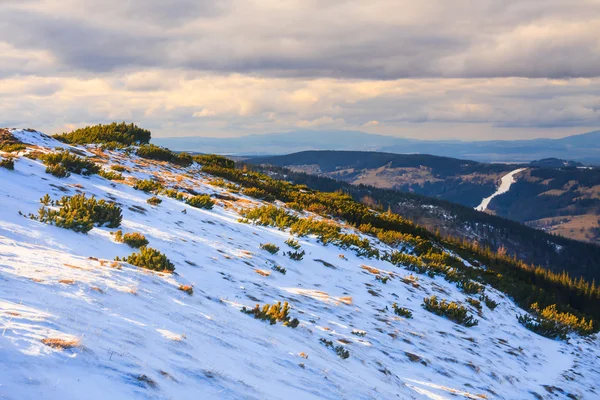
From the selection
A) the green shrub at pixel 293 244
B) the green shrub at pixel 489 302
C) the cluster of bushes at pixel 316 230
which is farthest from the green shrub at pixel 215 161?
the green shrub at pixel 489 302

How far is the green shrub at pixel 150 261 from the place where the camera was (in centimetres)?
709

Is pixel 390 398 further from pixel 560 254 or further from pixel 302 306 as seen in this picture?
pixel 560 254

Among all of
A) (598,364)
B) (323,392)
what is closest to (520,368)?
(598,364)

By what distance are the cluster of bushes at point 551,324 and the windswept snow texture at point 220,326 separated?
1.58ft

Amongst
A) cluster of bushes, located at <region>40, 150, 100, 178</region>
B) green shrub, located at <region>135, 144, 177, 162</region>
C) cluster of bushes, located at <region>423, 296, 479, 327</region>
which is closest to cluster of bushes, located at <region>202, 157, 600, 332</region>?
green shrub, located at <region>135, 144, 177, 162</region>

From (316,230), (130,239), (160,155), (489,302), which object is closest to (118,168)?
(160,155)

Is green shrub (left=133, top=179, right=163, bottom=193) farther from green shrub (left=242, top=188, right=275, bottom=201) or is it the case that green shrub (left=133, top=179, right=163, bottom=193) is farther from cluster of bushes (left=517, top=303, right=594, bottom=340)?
cluster of bushes (left=517, top=303, right=594, bottom=340)

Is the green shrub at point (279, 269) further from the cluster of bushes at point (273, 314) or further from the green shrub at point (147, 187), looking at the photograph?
the green shrub at point (147, 187)

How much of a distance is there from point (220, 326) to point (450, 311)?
7323mm

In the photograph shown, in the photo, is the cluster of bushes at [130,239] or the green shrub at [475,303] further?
the green shrub at [475,303]

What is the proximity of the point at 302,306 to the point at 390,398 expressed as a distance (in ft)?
9.23

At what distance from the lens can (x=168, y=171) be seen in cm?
2128

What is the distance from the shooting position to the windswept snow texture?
3793mm

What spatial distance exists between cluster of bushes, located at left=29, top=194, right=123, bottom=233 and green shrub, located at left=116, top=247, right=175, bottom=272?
53.9 inches
